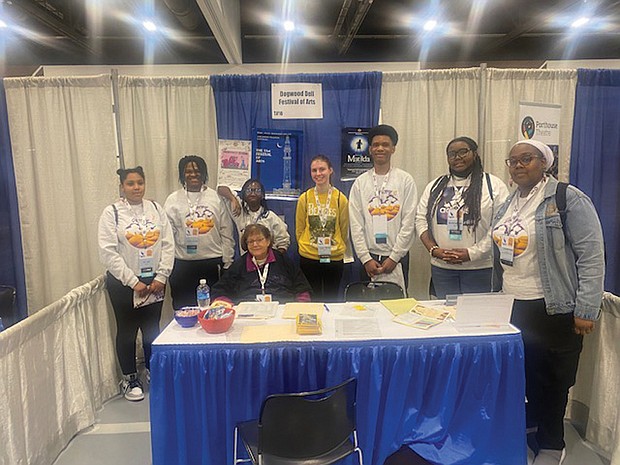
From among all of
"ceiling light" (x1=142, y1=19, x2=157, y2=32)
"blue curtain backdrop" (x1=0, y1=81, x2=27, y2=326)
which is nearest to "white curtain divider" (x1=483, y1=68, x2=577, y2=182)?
"blue curtain backdrop" (x1=0, y1=81, x2=27, y2=326)

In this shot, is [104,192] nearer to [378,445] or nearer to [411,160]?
[411,160]

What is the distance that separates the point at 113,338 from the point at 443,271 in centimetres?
223

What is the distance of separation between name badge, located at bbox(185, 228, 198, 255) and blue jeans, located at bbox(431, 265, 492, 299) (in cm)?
164

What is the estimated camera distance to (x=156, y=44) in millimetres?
5816

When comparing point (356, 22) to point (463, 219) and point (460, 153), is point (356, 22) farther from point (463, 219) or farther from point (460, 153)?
point (463, 219)

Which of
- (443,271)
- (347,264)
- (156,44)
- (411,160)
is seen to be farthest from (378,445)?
(156,44)

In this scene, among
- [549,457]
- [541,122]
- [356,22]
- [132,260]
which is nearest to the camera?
[549,457]

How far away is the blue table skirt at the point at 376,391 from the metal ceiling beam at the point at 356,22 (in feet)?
12.2

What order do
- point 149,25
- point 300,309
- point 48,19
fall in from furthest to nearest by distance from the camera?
1. point 149,25
2. point 48,19
3. point 300,309

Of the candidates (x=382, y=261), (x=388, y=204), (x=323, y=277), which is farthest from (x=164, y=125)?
(x=382, y=261)

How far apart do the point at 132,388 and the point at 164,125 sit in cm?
193

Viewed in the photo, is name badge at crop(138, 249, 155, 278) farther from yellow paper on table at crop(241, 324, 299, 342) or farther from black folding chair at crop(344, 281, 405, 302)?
black folding chair at crop(344, 281, 405, 302)

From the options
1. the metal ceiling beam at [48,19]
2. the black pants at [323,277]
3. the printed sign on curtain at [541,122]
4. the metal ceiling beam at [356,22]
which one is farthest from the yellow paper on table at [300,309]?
the metal ceiling beam at [48,19]

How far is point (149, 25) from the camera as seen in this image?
5.06 m
